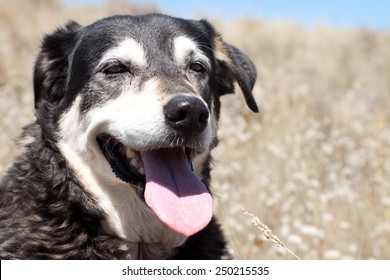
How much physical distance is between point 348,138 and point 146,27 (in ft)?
17.0

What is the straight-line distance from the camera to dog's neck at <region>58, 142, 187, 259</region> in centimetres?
392

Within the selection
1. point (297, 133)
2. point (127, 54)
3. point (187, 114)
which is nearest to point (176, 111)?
point (187, 114)

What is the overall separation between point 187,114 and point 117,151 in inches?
21.6

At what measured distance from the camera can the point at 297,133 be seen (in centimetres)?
821

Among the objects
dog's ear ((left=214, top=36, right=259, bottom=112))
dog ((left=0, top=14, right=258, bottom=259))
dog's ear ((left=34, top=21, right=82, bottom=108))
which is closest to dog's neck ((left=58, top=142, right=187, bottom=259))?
dog ((left=0, top=14, right=258, bottom=259))

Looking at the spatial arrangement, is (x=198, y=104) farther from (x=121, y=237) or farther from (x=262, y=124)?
(x=262, y=124)

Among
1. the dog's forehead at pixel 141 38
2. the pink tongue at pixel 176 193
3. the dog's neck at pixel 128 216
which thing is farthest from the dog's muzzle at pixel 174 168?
the dog's forehead at pixel 141 38

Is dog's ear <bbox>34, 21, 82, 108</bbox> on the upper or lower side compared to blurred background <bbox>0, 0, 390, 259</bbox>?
upper

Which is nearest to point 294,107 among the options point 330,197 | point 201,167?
point 330,197

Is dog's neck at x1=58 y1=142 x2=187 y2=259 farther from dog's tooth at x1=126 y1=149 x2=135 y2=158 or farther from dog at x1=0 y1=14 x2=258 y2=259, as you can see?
dog's tooth at x1=126 y1=149 x2=135 y2=158

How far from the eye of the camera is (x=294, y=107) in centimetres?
966

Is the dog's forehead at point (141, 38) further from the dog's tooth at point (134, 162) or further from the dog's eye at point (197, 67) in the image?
the dog's tooth at point (134, 162)

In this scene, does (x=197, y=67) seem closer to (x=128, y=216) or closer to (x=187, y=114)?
(x=187, y=114)

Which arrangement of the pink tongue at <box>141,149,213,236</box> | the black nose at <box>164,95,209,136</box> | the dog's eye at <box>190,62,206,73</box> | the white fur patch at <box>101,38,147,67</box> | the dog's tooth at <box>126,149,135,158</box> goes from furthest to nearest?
the dog's eye at <box>190,62,206,73</box> → the white fur patch at <box>101,38,147,67</box> → the dog's tooth at <box>126,149,135,158</box> → the pink tongue at <box>141,149,213,236</box> → the black nose at <box>164,95,209,136</box>
